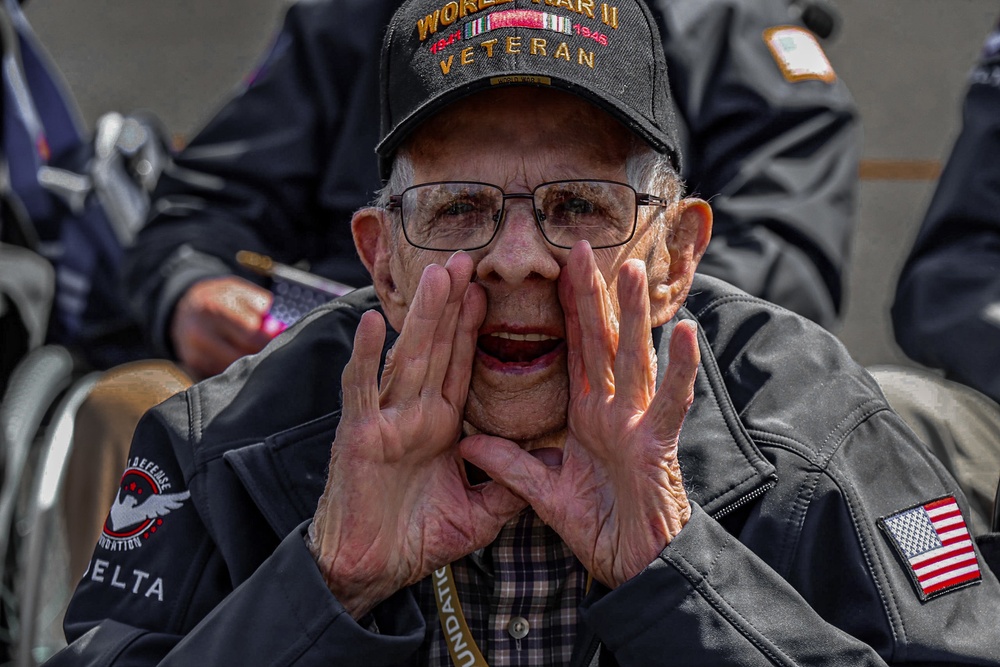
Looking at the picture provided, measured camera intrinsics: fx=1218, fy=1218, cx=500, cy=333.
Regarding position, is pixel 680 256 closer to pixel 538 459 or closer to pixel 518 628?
pixel 538 459

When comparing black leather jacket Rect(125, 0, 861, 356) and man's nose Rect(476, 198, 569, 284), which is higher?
man's nose Rect(476, 198, 569, 284)

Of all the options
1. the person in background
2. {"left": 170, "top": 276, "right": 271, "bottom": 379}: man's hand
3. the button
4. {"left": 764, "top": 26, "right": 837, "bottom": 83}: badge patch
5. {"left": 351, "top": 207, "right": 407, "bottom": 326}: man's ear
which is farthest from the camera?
{"left": 764, "top": 26, "right": 837, "bottom": 83}: badge patch

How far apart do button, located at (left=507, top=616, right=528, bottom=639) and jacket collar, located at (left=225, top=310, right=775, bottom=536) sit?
308 mm

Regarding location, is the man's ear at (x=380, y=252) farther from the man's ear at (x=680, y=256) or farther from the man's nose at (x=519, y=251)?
the man's ear at (x=680, y=256)

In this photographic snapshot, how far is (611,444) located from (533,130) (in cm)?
45

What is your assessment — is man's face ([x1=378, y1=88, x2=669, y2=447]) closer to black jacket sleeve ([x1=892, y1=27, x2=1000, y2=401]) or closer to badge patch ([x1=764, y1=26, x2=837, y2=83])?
black jacket sleeve ([x1=892, y1=27, x2=1000, y2=401])

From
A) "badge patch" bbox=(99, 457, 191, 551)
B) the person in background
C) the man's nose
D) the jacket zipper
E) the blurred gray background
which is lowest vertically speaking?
the blurred gray background

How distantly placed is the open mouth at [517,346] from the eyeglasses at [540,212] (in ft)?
0.45

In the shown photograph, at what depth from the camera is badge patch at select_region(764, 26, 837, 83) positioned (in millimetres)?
2881

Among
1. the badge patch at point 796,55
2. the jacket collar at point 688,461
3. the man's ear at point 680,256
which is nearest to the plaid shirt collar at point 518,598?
the jacket collar at point 688,461

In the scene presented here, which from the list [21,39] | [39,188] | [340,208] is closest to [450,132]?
[340,208]

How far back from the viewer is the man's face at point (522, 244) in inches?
66.2

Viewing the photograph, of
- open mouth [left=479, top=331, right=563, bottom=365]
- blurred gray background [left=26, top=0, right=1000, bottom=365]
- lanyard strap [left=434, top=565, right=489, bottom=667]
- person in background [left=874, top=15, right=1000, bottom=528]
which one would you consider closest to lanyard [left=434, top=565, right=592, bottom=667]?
lanyard strap [left=434, top=565, right=489, bottom=667]

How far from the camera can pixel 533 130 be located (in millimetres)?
1710
